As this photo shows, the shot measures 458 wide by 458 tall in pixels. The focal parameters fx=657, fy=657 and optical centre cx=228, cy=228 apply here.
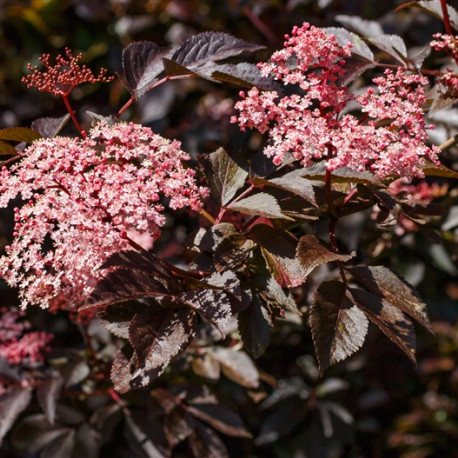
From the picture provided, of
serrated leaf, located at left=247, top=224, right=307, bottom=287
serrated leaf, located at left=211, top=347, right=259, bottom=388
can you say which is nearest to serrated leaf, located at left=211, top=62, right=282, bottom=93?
serrated leaf, located at left=247, top=224, right=307, bottom=287

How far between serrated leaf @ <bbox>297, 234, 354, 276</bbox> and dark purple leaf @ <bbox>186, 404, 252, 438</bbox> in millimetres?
873

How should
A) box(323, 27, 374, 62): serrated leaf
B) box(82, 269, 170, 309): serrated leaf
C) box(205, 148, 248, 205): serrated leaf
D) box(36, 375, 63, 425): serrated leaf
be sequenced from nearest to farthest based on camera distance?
Answer: box(82, 269, 170, 309): serrated leaf, box(205, 148, 248, 205): serrated leaf, box(323, 27, 374, 62): serrated leaf, box(36, 375, 63, 425): serrated leaf

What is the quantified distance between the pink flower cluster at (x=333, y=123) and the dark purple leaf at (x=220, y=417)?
944 mm

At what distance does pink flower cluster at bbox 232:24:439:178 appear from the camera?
1009mm

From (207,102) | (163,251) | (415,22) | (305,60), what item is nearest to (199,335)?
(163,251)

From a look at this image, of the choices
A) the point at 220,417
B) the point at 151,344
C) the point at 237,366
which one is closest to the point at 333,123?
the point at 151,344

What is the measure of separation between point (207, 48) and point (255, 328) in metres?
0.54

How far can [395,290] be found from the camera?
1089 mm

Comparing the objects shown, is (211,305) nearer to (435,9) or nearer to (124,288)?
(124,288)

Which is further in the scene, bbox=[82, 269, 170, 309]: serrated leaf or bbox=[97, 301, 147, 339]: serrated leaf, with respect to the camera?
bbox=[97, 301, 147, 339]: serrated leaf

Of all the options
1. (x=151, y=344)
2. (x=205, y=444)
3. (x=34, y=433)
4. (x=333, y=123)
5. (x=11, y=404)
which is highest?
(x=333, y=123)

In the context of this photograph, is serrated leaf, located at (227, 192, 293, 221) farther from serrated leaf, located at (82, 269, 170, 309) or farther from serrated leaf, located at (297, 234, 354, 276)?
serrated leaf, located at (82, 269, 170, 309)

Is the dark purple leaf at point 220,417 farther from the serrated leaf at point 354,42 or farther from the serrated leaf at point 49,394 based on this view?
the serrated leaf at point 354,42

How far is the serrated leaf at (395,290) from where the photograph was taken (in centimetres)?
104
